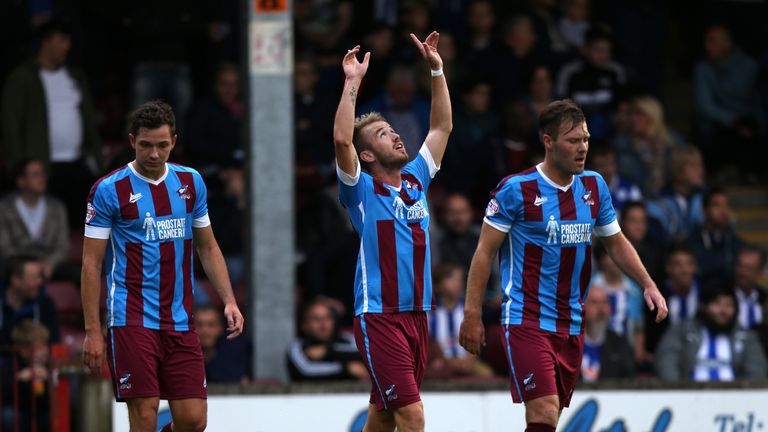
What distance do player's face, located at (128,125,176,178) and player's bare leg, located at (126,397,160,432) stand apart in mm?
1172

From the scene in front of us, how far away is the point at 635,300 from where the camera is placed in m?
12.1

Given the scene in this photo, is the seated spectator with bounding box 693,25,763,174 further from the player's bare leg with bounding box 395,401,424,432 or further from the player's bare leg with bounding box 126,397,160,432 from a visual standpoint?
the player's bare leg with bounding box 126,397,160,432

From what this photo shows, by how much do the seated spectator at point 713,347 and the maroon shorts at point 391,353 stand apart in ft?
14.2

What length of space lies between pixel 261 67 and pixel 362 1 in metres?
5.10

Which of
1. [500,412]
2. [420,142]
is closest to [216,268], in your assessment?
[500,412]

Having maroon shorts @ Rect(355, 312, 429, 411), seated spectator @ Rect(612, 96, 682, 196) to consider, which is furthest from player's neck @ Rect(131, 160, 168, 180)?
seated spectator @ Rect(612, 96, 682, 196)

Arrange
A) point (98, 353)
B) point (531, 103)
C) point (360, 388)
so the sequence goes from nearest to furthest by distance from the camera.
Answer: point (98, 353), point (360, 388), point (531, 103)

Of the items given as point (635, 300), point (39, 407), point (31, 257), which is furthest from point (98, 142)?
point (635, 300)

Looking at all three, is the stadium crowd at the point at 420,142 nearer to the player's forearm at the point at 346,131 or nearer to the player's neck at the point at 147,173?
the player's neck at the point at 147,173

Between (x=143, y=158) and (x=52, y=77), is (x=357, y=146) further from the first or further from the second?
(x=52, y=77)

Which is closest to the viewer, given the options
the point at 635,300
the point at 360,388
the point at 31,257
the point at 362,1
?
the point at 360,388

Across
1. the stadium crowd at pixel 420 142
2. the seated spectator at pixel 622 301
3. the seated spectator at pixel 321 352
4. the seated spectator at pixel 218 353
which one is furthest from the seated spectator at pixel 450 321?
the seated spectator at pixel 218 353

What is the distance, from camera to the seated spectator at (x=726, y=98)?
14.9 meters

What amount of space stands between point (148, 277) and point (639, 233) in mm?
5805
